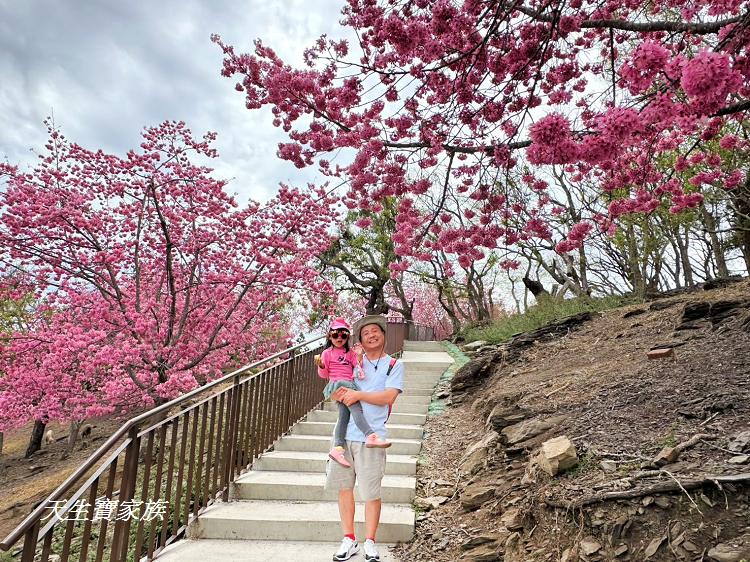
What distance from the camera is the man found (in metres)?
2.98

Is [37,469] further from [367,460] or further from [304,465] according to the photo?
[367,460]

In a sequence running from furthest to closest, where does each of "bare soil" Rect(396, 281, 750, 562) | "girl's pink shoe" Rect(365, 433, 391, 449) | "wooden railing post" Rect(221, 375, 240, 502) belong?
"wooden railing post" Rect(221, 375, 240, 502), "girl's pink shoe" Rect(365, 433, 391, 449), "bare soil" Rect(396, 281, 750, 562)

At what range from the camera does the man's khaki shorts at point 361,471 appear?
9.77 feet

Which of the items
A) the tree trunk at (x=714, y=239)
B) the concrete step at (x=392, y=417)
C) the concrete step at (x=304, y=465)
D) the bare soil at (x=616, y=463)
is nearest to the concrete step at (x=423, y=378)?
the concrete step at (x=392, y=417)

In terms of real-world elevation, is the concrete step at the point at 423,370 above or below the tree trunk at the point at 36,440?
above

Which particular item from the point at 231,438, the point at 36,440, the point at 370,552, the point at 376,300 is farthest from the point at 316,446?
the point at 376,300

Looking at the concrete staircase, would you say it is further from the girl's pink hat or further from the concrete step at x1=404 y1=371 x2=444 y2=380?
the concrete step at x1=404 y1=371 x2=444 y2=380

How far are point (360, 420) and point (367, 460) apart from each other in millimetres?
264

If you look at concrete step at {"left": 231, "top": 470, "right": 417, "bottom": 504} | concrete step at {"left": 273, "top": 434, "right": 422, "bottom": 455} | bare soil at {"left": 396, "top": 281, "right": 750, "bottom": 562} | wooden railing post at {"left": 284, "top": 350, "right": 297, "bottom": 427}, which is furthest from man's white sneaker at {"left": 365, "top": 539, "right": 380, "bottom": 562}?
wooden railing post at {"left": 284, "top": 350, "right": 297, "bottom": 427}

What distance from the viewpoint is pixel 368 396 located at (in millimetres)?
3006

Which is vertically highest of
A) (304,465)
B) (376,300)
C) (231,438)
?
(376,300)

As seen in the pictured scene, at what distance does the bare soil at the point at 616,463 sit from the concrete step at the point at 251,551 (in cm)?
53

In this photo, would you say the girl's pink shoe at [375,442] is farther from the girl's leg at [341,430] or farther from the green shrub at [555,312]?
the green shrub at [555,312]

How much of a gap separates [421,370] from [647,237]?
7.48 metres
